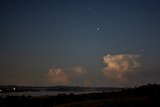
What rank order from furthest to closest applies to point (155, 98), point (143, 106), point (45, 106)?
point (45, 106) < point (155, 98) < point (143, 106)

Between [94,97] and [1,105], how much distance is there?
335 inches

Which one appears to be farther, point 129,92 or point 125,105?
point 129,92

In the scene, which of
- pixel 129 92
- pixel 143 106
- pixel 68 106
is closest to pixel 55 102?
pixel 68 106

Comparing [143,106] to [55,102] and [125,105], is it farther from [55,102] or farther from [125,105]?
[55,102]

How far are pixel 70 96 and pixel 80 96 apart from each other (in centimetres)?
97

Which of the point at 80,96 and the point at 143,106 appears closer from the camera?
the point at 143,106

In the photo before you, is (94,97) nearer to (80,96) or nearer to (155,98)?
(80,96)

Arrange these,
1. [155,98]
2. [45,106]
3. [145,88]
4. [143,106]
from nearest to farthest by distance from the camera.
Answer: [143,106] < [155,98] < [45,106] < [145,88]

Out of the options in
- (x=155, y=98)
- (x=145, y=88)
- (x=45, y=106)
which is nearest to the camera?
(x=155, y=98)

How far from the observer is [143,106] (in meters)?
22.8

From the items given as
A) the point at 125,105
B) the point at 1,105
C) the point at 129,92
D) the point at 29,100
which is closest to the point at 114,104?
the point at 125,105

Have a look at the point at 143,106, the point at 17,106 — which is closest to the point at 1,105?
the point at 17,106

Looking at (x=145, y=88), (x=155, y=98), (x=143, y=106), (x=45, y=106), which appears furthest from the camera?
(x=145, y=88)

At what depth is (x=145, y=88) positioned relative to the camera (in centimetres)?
2941
